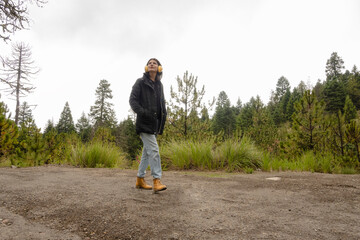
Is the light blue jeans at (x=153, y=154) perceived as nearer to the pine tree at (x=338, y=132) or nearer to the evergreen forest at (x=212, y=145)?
the evergreen forest at (x=212, y=145)

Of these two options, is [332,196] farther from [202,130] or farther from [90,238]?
[202,130]

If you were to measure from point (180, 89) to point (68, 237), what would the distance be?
875 centimetres

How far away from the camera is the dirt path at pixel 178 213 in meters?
1.91

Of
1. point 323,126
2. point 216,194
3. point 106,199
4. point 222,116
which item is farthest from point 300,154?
point 222,116

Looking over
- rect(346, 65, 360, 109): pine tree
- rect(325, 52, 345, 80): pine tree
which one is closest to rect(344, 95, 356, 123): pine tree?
rect(346, 65, 360, 109): pine tree

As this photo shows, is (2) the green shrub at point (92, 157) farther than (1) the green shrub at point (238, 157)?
Yes

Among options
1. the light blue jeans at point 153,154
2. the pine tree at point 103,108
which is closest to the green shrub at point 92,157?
the light blue jeans at point 153,154

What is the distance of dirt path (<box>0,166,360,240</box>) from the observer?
1908 millimetres

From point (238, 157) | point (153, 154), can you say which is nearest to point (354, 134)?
point (238, 157)

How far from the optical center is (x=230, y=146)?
736 centimetres

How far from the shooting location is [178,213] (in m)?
2.43

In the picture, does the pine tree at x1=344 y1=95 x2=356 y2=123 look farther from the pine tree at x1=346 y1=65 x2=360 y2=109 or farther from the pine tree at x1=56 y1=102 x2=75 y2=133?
the pine tree at x1=56 y1=102 x2=75 y2=133

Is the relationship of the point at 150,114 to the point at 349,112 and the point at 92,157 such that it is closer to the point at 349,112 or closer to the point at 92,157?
the point at 92,157

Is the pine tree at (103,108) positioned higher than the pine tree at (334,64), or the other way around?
the pine tree at (334,64)
